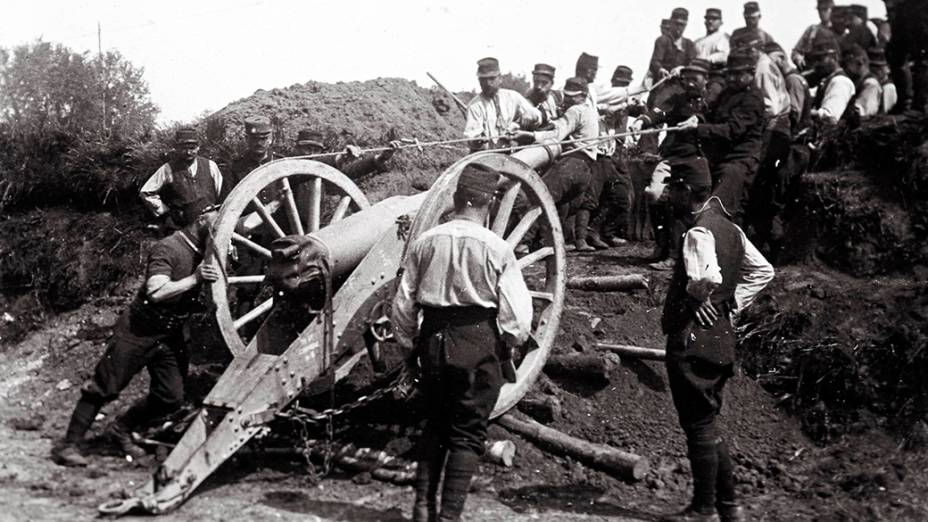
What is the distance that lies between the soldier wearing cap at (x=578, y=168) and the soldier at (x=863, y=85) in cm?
267

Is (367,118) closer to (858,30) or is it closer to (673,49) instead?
(673,49)

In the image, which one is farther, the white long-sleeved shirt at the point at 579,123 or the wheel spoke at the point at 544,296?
the white long-sleeved shirt at the point at 579,123

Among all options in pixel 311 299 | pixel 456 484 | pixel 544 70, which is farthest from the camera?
pixel 544 70

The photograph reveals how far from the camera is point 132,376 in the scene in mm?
5930

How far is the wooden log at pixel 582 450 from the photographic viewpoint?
18.0ft

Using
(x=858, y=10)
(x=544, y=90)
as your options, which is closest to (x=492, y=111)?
(x=544, y=90)

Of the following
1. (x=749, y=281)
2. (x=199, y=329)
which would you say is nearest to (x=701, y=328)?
(x=749, y=281)

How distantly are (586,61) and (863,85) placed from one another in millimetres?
2947

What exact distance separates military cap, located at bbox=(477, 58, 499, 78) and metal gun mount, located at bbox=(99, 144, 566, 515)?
7.58ft

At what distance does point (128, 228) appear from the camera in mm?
8969

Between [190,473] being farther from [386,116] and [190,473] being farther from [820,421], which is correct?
[386,116]

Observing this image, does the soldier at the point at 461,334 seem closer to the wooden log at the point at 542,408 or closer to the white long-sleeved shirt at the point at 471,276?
the white long-sleeved shirt at the point at 471,276

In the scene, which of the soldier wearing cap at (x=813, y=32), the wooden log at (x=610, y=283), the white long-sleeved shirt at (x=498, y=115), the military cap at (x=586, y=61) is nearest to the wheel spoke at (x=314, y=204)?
the white long-sleeved shirt at (x=498, y=115)

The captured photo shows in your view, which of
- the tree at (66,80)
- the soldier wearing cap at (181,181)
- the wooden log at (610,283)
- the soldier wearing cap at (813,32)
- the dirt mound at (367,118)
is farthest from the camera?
the tree at (66,80)
